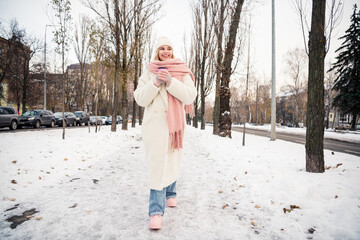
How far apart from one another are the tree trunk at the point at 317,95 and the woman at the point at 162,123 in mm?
3004

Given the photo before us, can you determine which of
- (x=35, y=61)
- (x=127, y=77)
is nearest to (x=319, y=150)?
(x=127, y=77)

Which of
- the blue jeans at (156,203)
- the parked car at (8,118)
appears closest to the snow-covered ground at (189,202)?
the blue jeans at (156,203)

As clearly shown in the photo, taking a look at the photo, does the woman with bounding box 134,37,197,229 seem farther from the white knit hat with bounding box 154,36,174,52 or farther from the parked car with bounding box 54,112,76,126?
the parked car with bounding box 54,112,76,126

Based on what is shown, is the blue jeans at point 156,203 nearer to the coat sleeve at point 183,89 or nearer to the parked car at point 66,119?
the coat sleeve at point 183,89

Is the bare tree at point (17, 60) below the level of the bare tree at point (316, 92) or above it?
above

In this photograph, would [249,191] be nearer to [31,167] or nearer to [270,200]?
[270,200]

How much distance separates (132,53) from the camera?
45.0ft

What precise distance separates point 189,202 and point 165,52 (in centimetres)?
222

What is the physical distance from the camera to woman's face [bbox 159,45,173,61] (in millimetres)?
2410

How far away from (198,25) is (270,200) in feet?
56.6

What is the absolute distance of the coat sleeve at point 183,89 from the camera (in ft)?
6.88

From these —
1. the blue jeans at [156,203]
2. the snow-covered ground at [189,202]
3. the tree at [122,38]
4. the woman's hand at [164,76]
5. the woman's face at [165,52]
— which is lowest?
the snow-covered ground at [189,202]

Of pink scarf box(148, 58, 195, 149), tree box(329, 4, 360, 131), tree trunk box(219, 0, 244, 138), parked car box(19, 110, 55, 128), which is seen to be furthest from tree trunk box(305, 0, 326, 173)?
tree box(329, 4, 360, 131)

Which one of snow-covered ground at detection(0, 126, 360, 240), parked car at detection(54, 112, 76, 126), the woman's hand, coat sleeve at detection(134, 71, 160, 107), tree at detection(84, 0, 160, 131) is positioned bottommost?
snow-covered ground at detection(0, 126, 360, 240)
